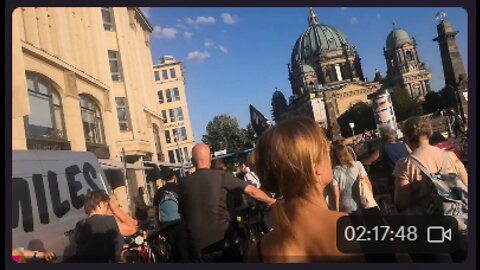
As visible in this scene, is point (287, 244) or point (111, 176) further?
point (111, 176)

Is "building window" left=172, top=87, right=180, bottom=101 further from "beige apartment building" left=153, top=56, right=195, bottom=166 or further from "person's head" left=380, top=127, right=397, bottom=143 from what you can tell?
"person's head" left=380, top=127, right=397, bottom=143

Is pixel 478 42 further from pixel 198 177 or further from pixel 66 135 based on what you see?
pixel 66 135

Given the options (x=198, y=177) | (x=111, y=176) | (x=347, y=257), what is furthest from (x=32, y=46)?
(x=347, y=257)

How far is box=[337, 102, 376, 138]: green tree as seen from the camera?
150 inches

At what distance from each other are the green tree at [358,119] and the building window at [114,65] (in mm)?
1745

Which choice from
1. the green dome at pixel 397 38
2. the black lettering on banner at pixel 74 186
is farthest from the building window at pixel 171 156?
the green dome at pixel 397 38

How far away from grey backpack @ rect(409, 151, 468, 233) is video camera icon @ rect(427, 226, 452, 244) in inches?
3.5

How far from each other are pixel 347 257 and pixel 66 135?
2.31m

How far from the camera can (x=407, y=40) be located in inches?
→ 139

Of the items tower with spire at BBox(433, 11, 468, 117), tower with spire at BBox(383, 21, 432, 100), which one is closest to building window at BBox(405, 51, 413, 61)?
tower with spire at BBox(383, 21, 432, 100)

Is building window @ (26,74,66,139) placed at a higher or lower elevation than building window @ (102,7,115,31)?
lower

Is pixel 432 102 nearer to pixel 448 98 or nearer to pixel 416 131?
pixel 448 98

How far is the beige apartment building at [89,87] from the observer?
3670mm
